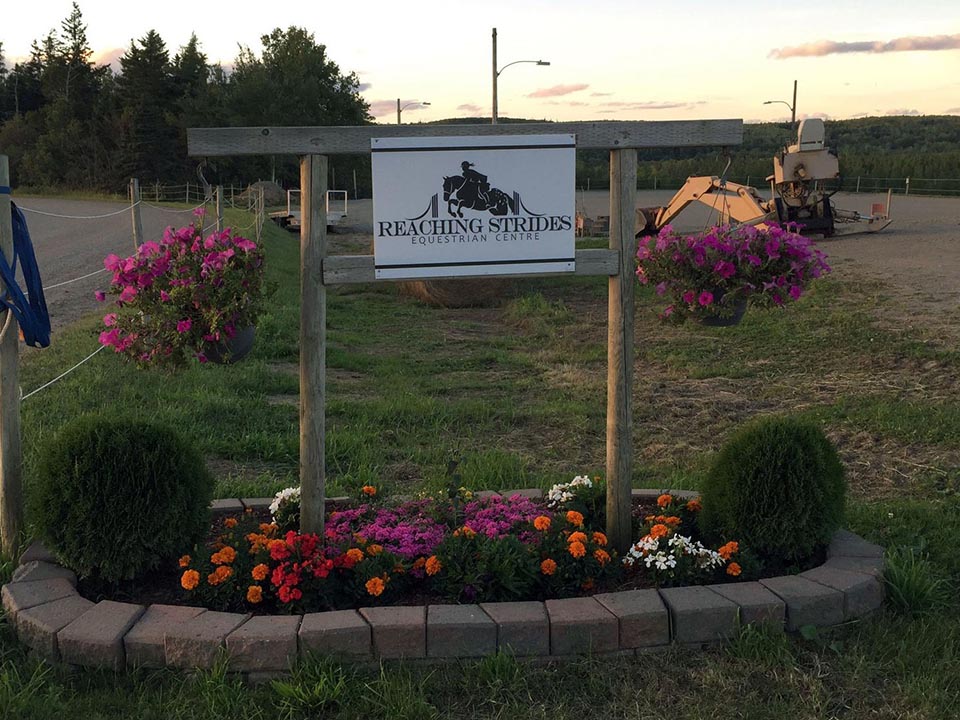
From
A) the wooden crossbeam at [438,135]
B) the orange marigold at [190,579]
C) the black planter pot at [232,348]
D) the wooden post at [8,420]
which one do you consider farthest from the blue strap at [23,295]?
the orange marigold at [190,579]

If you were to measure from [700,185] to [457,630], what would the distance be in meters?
14.4

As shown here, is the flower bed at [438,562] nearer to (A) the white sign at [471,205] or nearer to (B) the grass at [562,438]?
(B) the grass at [562,438]

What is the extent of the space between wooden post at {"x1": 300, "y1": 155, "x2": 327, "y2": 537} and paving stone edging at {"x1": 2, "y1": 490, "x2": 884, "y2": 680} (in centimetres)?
60

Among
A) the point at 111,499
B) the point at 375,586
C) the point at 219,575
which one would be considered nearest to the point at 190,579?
the point at 219,575

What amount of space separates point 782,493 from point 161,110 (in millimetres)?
62294

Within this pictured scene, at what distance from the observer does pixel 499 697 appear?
2998 mm

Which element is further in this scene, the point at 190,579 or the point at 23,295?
the point at 23,295

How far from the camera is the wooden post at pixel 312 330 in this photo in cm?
356

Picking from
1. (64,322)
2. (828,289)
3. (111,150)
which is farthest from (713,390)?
(111,150)

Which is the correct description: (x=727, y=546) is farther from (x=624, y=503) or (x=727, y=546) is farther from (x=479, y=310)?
(x=479, y=310)

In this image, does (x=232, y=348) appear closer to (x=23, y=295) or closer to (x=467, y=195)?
(x=23, y=295)

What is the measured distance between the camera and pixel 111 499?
3.49 m

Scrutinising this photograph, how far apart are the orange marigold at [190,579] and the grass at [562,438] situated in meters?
0.36

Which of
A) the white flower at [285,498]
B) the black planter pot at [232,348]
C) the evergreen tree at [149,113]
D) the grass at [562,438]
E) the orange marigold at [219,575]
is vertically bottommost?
the grass at [562,438]
